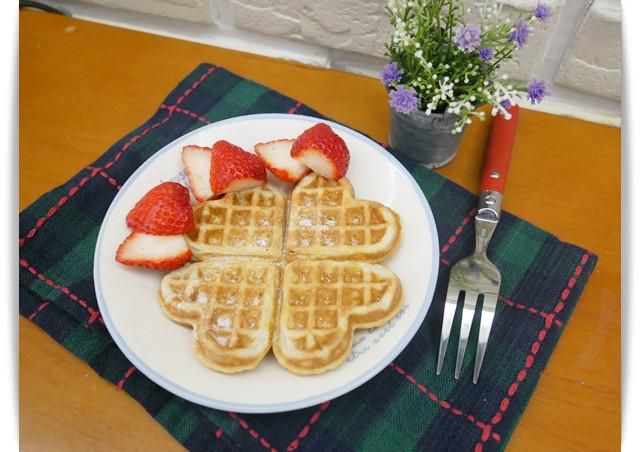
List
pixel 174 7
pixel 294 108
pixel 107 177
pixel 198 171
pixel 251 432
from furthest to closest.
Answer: pixel 174 7
pixel 294 108
pixel 107 177
pixel 198 171
pixel 251 432

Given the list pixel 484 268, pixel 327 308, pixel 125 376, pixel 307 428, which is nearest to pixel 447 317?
pixel 484 268

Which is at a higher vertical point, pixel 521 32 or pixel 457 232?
pixel 521 32

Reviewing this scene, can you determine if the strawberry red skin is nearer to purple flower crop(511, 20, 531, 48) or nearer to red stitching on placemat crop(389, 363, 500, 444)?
red stitching on placemat crop(389, 363, 500, 444)

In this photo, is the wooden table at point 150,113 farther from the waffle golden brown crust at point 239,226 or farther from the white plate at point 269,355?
the waffle golden brown crust at point 239,226

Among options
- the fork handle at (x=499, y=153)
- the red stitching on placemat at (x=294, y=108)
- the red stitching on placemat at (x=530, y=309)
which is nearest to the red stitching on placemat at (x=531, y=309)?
the red stitching on placemat at (x=530, y=309)

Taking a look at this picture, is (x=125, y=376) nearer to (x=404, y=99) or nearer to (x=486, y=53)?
(x=404, y=99)
